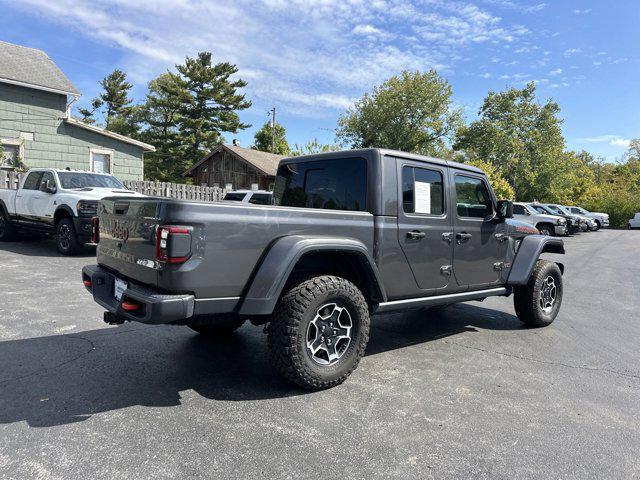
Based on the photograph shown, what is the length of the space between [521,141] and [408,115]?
12.5 metres

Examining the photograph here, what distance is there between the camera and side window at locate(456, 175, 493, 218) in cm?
464

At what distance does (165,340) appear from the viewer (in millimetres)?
4586

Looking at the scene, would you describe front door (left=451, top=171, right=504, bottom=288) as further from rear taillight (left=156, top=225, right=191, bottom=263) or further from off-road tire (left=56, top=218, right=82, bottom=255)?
off-road tire (left=56, top=218, right=82, bottom=255)

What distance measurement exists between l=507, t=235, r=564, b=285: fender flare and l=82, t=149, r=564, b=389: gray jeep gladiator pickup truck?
282 millimetres

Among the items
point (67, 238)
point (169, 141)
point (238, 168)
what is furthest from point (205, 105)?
point (67, 238)

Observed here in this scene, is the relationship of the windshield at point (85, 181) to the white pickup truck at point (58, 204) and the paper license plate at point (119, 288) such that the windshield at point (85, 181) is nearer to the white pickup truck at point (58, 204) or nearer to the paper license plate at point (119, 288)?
the white pickup truck at point (58, 204)

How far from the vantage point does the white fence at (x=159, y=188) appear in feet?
43.5

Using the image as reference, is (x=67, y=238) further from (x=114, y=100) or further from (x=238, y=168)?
(x=114, y=100)

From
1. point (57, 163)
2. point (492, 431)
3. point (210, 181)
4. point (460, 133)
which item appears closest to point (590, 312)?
point (492, 431)

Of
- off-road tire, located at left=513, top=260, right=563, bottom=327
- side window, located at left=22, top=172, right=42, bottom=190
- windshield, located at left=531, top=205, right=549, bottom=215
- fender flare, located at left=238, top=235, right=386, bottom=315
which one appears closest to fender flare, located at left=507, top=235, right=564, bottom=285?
off-road tire, located at left=513, top=260, right=563, bottom=327

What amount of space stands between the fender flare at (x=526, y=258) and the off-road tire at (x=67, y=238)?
816 cm

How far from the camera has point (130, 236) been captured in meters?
3.29

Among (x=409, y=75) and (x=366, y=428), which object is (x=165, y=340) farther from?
(x=409, y=75)

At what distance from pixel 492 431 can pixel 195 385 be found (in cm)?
221
